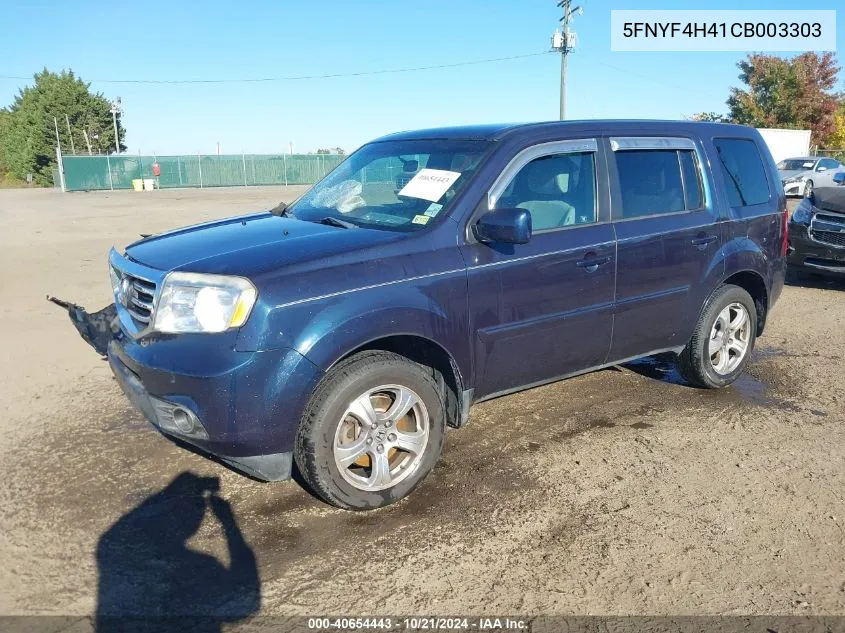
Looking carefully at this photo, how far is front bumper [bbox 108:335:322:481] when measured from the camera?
9.99 ft

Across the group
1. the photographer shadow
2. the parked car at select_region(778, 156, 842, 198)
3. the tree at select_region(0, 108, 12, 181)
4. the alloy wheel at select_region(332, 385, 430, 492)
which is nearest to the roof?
the alloy wheel at select_region(332, 385, 430, 492)

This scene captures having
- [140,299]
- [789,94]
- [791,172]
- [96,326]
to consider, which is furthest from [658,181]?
[789,94]

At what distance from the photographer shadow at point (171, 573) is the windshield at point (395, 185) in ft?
5.83

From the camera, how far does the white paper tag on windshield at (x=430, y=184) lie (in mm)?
3846

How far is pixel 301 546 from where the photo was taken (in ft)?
10.4

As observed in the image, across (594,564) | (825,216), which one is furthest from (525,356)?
(825,216)

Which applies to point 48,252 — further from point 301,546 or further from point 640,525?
point 640,525

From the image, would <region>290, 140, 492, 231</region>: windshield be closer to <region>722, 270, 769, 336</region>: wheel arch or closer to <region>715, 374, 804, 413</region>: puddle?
<region>722, 270, 769, 336</region>: wheel arch

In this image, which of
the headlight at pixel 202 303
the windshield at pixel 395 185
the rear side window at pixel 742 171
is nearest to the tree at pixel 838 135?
the rear side window at pixel 742 171

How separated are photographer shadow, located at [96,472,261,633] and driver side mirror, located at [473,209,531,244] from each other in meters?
1.94

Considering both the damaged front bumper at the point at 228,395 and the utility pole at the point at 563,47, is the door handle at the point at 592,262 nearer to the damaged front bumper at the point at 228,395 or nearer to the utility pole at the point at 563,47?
the damaged front bumper at the point at 228,395

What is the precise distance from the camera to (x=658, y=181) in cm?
463

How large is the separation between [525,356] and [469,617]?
1.66 metres

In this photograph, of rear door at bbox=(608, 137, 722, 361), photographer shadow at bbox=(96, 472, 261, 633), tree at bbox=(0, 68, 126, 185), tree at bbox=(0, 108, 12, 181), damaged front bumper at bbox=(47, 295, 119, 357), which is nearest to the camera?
photographer shadow at bbox=(96, 472, 261, 633)
